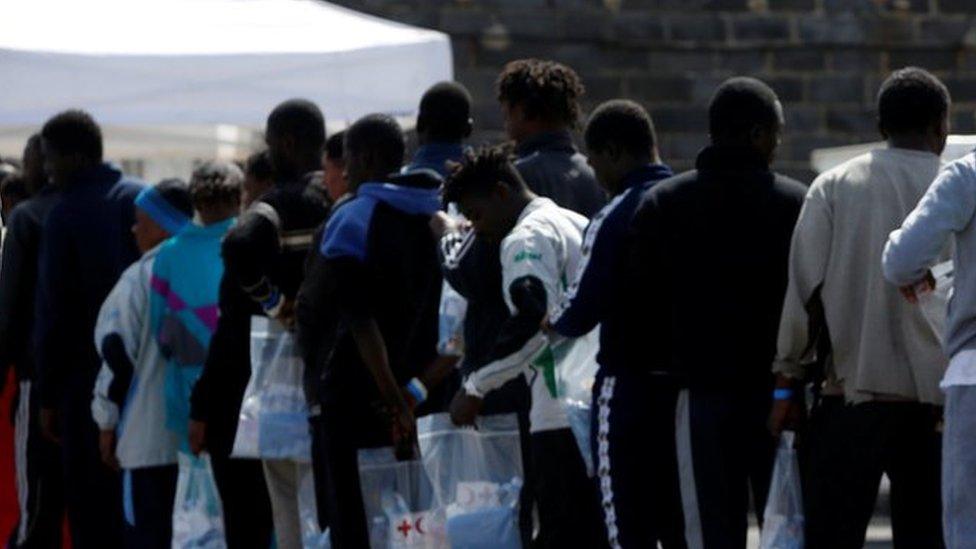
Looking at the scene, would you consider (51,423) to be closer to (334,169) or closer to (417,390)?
(334,169)

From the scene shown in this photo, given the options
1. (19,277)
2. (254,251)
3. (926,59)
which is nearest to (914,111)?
(254,251)

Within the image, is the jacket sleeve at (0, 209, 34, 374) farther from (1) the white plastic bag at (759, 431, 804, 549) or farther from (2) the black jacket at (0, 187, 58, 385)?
(1) the white plastic bag at (759, 431, 804, 549)

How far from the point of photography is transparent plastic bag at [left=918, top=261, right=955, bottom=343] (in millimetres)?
6777

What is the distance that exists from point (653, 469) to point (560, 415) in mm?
516

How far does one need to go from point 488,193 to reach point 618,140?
0.41 meters

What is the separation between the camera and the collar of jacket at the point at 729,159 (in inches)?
279

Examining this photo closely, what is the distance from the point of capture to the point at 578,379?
25.3 feet

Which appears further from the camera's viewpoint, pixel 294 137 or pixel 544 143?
pixel 294 137

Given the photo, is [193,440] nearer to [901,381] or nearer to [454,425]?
[454,425]

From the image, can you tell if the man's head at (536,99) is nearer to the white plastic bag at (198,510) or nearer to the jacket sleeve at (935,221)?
the white plastic bag at (198,510)

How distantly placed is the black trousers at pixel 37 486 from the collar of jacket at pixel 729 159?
364cm

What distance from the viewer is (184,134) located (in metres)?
12.4

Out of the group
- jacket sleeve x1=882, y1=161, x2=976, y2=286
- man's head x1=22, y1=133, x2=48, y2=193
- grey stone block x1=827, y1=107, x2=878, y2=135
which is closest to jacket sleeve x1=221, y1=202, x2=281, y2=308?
man's head x1=22, y1=133, x2=48, y2=193

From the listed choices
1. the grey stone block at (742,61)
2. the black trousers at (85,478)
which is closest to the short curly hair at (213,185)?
the black trousers at (85,478)
